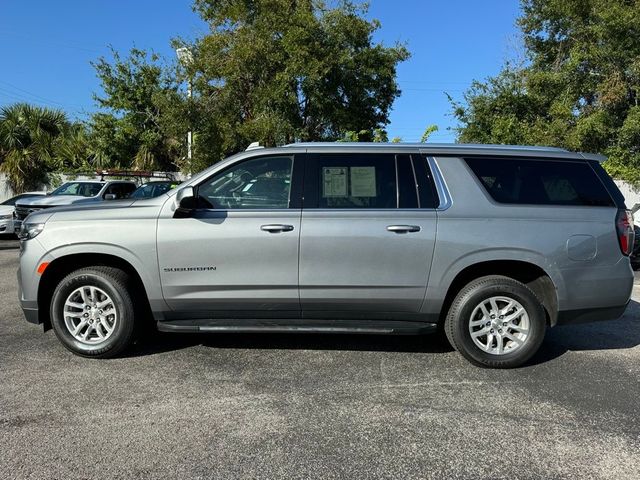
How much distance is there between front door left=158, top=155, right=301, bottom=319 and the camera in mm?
4531

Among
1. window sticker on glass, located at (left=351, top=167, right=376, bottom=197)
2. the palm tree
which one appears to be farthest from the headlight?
the palm tree

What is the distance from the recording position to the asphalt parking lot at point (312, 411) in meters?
3.11

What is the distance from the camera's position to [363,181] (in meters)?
4.68

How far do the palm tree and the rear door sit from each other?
→ 72.2ft

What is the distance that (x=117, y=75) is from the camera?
23.6 m

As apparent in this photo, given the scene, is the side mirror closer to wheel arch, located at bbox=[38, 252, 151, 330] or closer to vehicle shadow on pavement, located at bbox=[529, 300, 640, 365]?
wheel arch, located at bbox=[38, 252, 151, 330]

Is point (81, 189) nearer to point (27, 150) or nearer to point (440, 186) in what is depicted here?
point (27, 150)

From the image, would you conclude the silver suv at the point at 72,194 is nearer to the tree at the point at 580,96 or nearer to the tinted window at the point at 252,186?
the tinted window at the point at 252,186

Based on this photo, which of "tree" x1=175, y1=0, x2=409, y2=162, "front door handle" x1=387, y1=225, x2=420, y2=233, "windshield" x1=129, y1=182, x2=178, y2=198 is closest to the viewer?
"front door handle" x1=387, y1=225, x2=420, y2=233

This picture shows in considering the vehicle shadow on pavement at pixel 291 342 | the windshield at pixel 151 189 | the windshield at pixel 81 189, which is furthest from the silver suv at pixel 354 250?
the windshield at pixel 81 189

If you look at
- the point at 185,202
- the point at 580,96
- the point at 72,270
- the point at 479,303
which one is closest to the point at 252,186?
the point at 185,202

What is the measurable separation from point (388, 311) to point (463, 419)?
1.20m

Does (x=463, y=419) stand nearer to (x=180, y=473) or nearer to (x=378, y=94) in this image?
(x=180, y=473)

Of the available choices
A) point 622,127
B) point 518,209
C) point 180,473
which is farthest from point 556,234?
point 622,127
